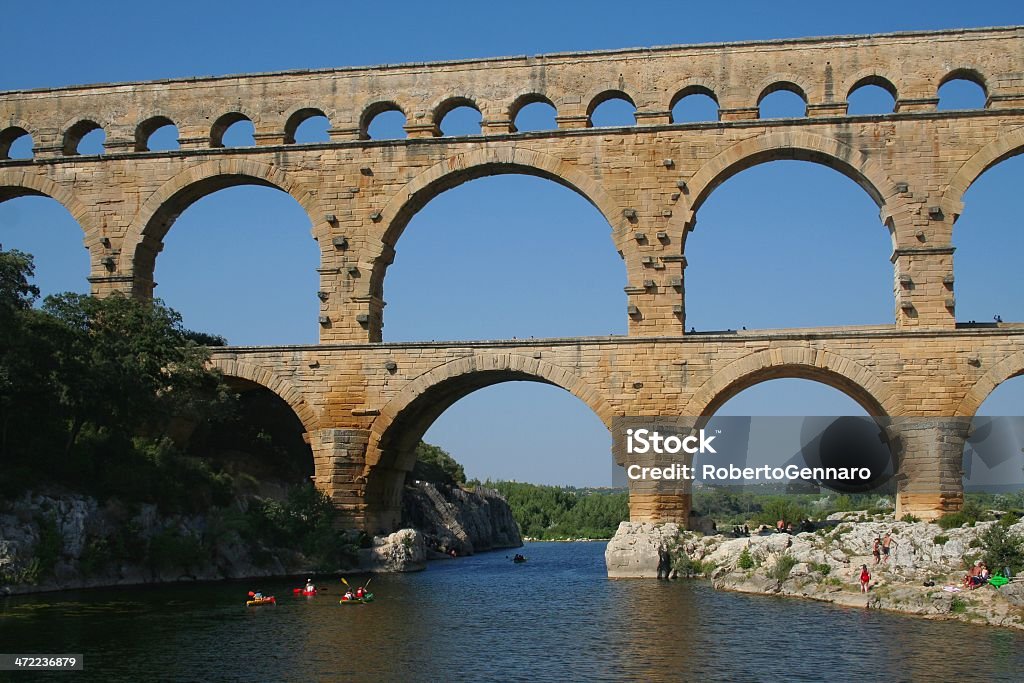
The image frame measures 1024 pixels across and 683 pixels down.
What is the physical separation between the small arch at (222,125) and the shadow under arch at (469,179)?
16.4ft

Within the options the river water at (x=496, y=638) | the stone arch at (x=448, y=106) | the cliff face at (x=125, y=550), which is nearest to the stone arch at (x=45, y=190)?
the cliff face at (x=125, y=550)

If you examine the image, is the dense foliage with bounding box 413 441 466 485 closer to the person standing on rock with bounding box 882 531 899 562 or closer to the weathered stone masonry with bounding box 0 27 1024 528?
the weathered stone masonry with bounding box 0 27 1024 528

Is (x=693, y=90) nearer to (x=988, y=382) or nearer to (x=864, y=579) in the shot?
(x=988, y=382)

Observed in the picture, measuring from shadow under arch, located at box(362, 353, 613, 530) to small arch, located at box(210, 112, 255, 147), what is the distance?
338 inches

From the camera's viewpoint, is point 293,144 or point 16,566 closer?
point 16,566

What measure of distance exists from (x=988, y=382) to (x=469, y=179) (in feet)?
43.3

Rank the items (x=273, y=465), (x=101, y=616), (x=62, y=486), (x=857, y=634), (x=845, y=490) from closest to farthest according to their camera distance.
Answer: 1. (x=857, y=634)
2. (x=101, y=616)
3. (x=62, y=486)
4. (x=845, y=490)
5. (x=273, y=465)

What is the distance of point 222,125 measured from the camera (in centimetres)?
3077

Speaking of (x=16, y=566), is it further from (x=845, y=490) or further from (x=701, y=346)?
(x=845, y=490)

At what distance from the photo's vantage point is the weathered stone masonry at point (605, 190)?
2652cm

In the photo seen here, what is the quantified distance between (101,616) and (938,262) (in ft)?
62.9

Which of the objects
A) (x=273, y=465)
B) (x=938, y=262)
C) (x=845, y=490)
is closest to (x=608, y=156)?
(x=938, y=262)

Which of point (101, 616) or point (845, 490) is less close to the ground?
point (845, 490)

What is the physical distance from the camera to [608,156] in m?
28.2
